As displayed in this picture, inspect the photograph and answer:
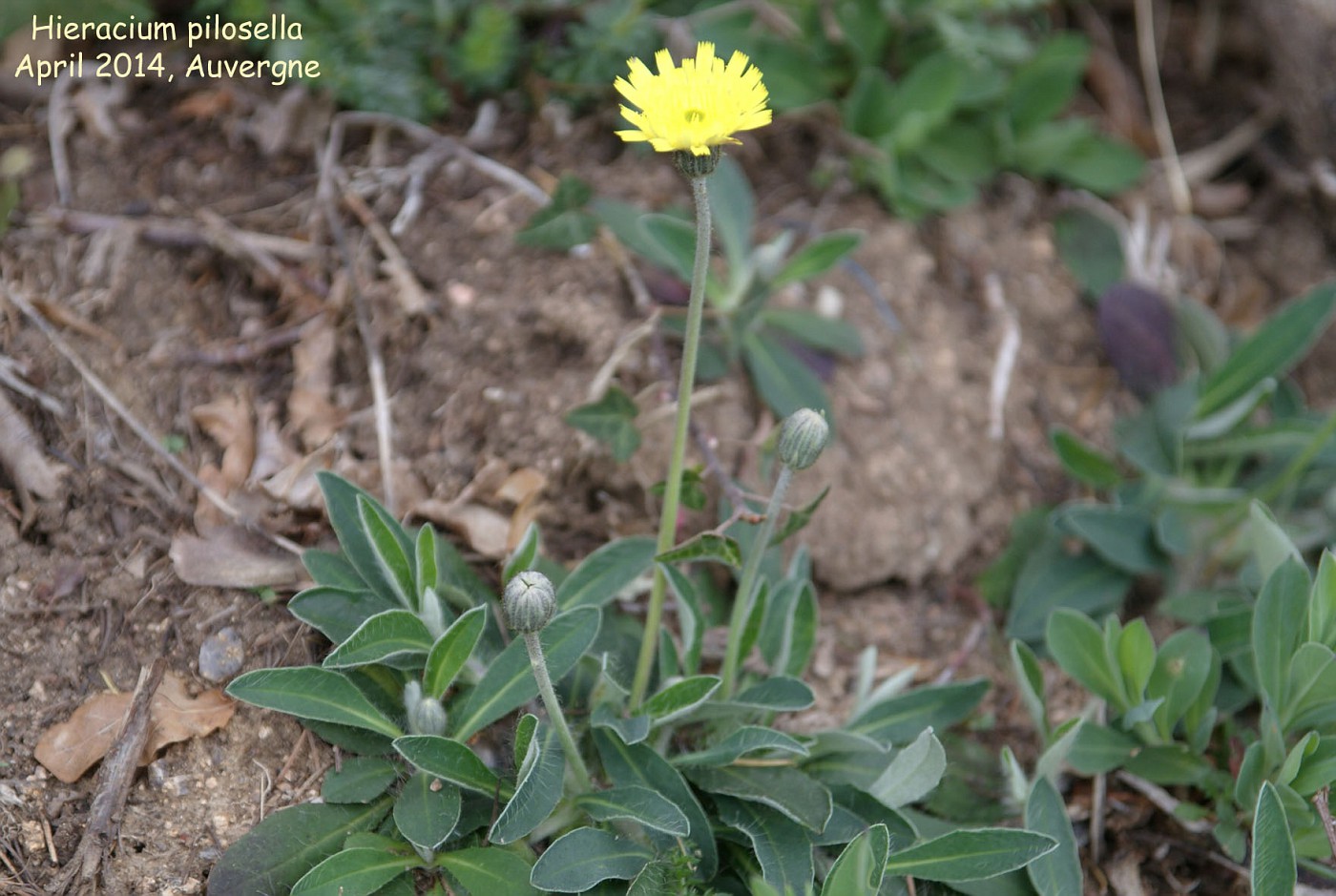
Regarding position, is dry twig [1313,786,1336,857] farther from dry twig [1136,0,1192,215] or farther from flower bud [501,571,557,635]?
dry twig [1136,0,1192,215]

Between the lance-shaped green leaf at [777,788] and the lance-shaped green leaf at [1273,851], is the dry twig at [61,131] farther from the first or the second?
the lance-shaped green leaf at [1273,851]

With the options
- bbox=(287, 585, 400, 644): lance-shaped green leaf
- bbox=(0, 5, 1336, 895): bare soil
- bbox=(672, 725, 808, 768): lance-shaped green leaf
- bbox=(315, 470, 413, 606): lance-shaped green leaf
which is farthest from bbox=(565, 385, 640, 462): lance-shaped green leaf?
bbox=(672, 725, 808, 768): lance-shaped green leaf

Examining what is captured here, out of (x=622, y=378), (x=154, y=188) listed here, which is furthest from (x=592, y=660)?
(x=154, y=188)

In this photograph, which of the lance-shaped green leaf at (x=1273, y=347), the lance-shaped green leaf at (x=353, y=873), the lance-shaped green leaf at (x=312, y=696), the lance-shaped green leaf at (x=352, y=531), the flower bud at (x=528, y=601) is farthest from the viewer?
the lance-shaped green leaf at (x=1273, y=347)

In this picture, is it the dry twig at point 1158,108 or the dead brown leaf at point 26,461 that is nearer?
the dead brown leaf at point 26,461

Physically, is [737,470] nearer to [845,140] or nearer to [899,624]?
[899,624]

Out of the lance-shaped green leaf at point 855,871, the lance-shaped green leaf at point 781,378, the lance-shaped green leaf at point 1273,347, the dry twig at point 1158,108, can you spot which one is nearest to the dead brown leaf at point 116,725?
the lance-shaped green leaf at point 855,871
